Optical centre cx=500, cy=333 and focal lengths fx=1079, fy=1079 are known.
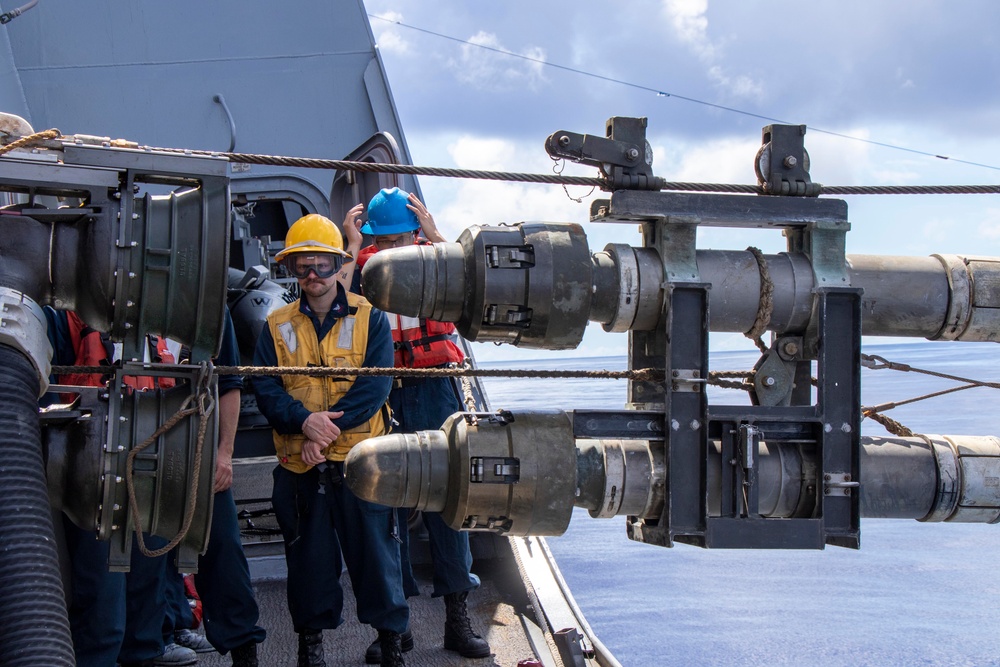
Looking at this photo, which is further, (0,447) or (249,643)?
(249,643)

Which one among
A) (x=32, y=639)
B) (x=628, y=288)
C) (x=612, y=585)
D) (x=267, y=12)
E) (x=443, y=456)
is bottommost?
(x=612, y=585)

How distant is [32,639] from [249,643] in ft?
5.45

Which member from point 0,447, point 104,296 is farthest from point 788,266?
point 0,447

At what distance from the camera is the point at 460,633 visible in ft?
13.5

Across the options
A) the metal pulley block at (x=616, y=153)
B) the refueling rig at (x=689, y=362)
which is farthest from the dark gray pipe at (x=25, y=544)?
the metal pulley block at (x=616, y=153)

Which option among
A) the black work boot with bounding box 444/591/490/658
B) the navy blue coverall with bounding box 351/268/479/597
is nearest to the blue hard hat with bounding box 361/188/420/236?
the navy blue coverall with bounding box 351/268/479/597

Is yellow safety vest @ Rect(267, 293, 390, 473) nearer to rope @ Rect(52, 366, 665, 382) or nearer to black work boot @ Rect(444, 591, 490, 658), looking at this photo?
black work boot @ Rect(444, 591, 490, 658)

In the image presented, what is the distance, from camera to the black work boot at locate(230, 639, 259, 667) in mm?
3713

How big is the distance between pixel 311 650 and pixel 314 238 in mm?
1453

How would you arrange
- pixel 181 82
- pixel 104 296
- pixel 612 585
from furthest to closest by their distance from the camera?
pixel 612 585 < pixel 181 82 < pixel 104 296

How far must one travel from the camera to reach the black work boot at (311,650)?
12.3 ft

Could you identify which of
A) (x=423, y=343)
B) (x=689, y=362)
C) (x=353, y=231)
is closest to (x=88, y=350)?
(x=423, y=343)

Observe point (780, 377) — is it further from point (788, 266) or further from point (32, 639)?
point (32, 639)

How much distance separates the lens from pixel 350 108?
684cm
